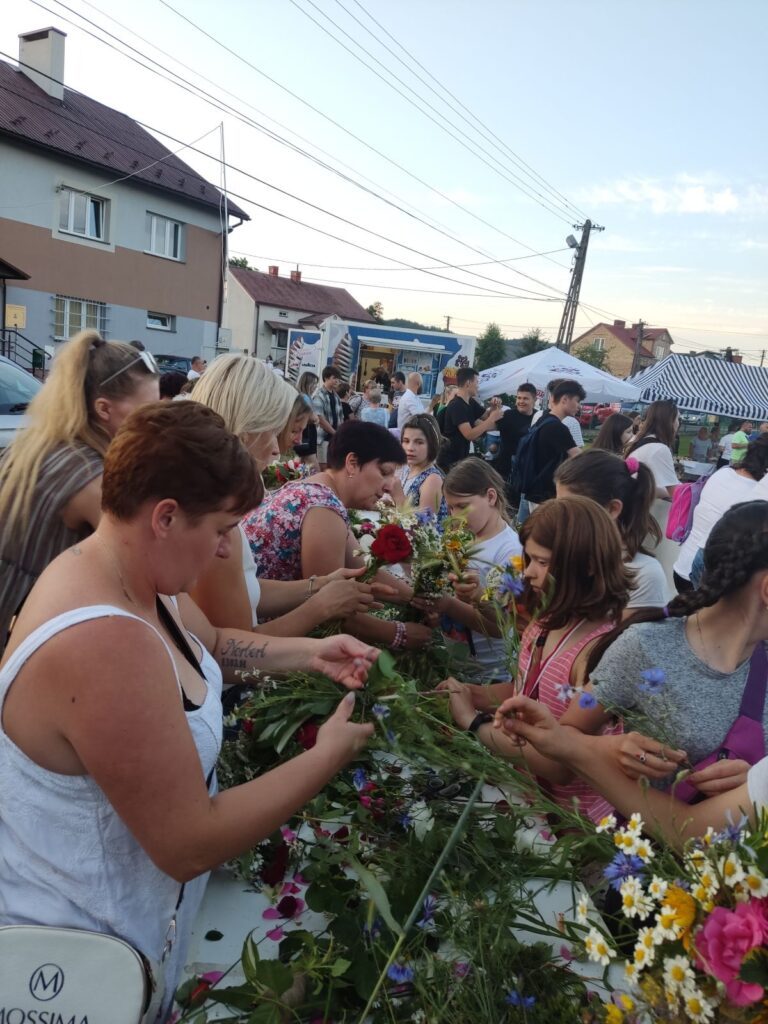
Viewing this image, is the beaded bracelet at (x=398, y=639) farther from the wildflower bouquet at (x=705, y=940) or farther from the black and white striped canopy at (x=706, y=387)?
the black and white striped canopy at (x=706, y=387)

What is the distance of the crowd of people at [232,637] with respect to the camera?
108 cm

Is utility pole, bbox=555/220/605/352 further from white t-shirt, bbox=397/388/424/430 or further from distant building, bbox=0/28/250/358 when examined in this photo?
white t-shirt, bbox=397/388/424/430

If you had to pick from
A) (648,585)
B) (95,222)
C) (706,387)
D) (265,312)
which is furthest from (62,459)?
(265,312)

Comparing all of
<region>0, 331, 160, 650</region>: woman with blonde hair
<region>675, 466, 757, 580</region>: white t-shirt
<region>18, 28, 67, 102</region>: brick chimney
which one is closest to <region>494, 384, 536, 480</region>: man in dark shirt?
<region>675, 466, 757, 580</region>: white t-shirt

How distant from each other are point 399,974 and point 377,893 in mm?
122

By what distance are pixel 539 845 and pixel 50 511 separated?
5.20ft

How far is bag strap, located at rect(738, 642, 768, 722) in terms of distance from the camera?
5.33 feet

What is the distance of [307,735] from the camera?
1713 mm

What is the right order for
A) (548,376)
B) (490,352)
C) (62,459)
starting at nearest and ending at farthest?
(62,459)
(548,376)
(490,352)

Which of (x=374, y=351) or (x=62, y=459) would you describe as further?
(x=374, y=351)

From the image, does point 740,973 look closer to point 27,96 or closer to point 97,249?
point 97,249

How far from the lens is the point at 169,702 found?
1083mm

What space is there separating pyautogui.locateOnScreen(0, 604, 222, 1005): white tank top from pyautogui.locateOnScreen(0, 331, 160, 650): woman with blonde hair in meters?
1.04

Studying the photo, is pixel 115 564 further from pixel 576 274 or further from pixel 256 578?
pixel 576 274
